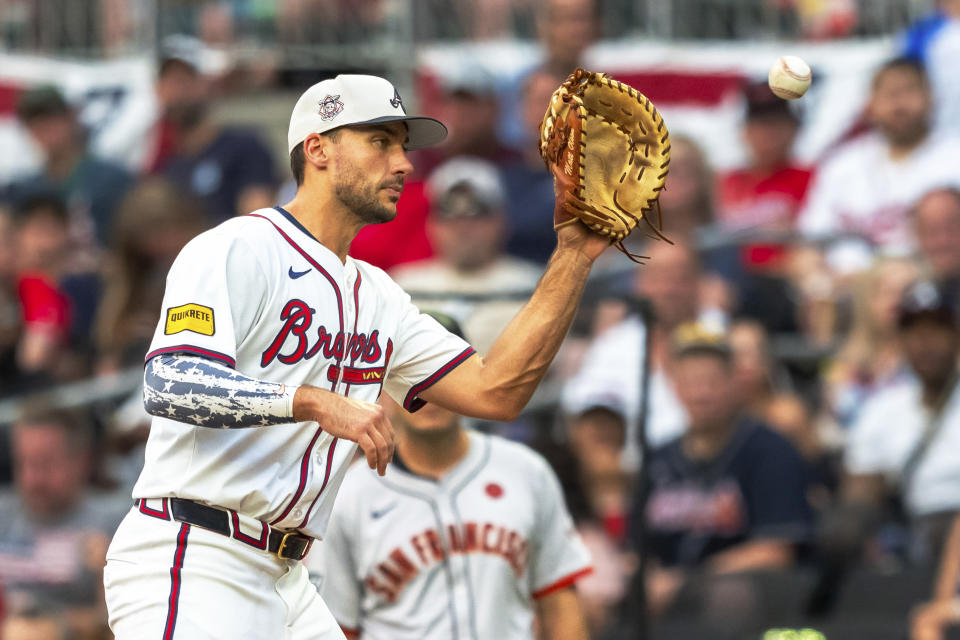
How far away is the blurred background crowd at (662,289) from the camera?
22.2 feet

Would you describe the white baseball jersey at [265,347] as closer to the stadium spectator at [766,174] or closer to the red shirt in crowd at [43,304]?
the stadium spectator at [766,174]

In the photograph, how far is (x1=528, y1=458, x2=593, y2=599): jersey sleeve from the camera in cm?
520

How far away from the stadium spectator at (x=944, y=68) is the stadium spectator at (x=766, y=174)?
2.65 feet

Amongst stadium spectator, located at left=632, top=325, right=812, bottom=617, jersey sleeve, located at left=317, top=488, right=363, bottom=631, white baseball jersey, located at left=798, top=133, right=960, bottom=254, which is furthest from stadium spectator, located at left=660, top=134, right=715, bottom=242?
jersey sleeve, located at left=317, top=488, right=363, bottom=631

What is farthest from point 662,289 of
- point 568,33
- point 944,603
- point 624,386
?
point 944,603

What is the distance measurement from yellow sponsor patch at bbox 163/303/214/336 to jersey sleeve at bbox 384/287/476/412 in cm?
76

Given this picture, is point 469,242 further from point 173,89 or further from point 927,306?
point 173,89

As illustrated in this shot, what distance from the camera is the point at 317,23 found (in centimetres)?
1199

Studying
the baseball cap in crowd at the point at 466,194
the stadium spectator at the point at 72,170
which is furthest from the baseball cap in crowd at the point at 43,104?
the baseball cap in crowd at the point at 466,194

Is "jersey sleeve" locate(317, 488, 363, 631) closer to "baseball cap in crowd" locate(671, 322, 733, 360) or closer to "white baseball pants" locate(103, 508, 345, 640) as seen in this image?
"white baseball pants" locate(103, 508, 345, 640)

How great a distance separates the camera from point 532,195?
8570mm

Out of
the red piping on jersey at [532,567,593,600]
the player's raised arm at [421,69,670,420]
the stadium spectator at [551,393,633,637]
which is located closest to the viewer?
the player's raised arm at [421,69,670,420]

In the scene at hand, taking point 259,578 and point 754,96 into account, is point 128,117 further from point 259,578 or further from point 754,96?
point 259,578

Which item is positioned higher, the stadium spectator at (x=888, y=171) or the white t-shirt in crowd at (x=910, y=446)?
the stadium spectator at (x=888, y=171)
